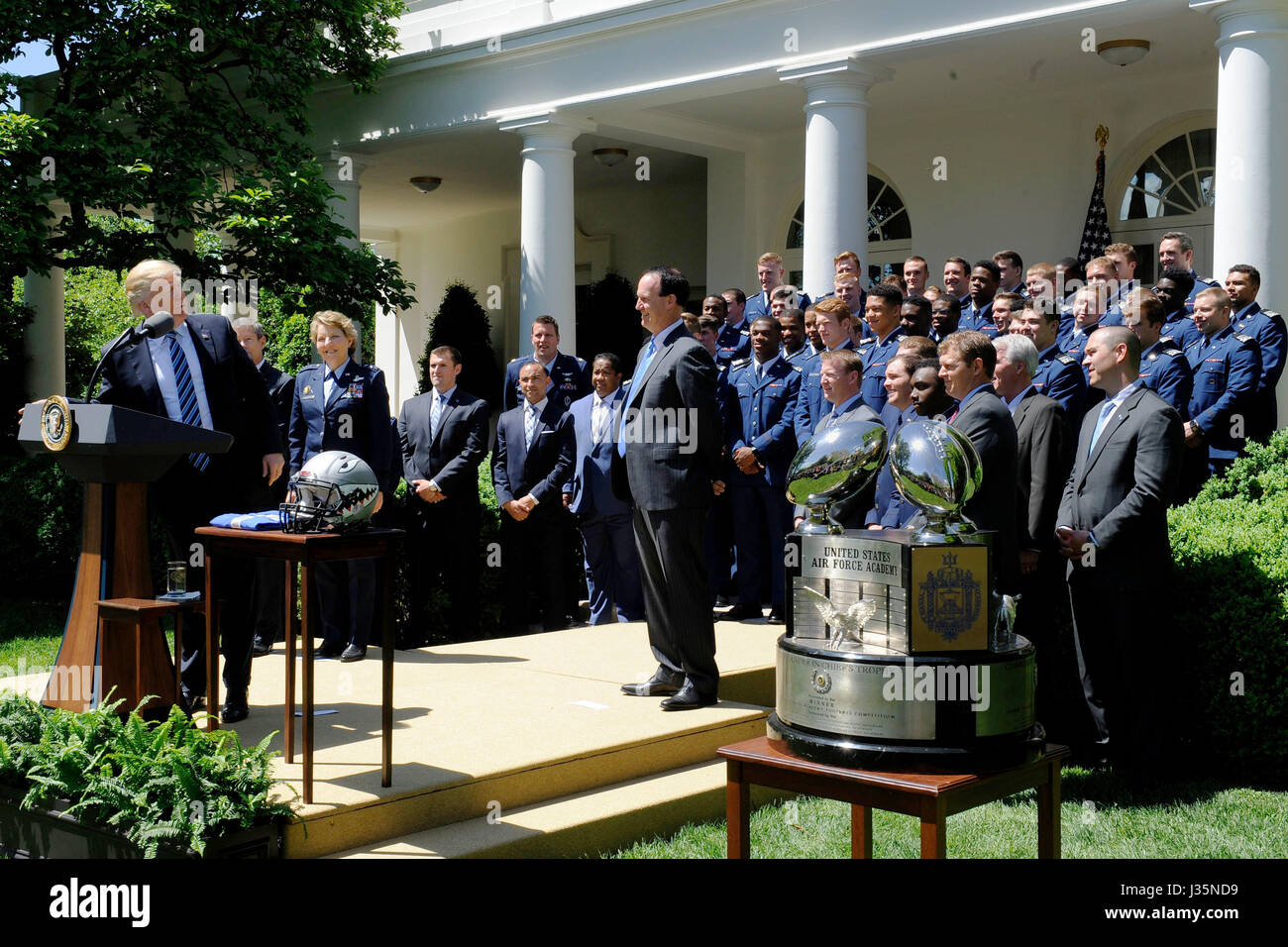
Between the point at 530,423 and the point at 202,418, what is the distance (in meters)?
3.98

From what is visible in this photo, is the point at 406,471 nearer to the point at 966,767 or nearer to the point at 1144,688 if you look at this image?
the point at 1144,688

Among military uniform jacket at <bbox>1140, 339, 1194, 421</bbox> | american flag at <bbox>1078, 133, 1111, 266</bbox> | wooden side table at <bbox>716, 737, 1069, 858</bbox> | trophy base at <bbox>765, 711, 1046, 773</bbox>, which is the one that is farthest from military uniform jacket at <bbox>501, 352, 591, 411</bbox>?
american flag at <bbox>1078, 133, 1111, 266</bbox>

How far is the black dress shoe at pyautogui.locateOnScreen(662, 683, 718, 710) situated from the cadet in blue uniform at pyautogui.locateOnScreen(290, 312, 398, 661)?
2428mm

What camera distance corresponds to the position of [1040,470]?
651 centimetres

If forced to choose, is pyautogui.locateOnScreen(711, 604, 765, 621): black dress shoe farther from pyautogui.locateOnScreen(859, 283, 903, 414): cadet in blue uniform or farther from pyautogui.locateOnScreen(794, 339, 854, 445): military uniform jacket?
pyautogui.locateOnScreen(859, 283, 903, 414): cadet in blue uniform

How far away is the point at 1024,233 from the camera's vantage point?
15.8m

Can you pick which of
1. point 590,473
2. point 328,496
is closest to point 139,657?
point 328,496

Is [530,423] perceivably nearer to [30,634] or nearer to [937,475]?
[30,634]

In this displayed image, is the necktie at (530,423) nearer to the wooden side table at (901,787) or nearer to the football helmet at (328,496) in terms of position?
the football helmet at (328,496)

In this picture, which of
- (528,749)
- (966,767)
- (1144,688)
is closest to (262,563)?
(528,749)

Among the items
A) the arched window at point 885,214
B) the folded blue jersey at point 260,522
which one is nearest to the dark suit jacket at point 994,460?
the folded blue jersey at point 260,522

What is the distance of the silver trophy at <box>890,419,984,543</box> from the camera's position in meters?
3.29

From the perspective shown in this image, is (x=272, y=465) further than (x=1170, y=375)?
No

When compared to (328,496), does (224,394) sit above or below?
above
